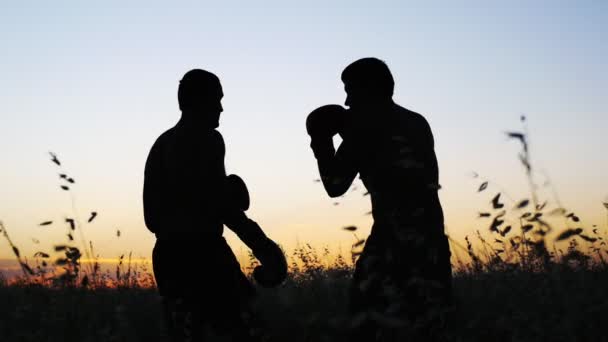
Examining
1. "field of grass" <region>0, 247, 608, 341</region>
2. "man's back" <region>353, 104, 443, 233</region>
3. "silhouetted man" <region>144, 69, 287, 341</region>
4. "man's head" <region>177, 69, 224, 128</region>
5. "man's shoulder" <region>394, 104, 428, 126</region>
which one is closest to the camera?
"man's back" <region>353, 104, 443, 233</region>

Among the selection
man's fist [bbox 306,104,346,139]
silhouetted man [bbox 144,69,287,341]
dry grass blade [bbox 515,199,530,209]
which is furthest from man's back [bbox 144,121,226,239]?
dry grass blade [bbox 515,199,530,209]

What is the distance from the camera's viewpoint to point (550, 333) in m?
4.17

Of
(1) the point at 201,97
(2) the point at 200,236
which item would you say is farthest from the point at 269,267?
(1) the point at 201,97

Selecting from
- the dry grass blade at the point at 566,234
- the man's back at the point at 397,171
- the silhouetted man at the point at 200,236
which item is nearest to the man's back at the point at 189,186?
the silhouetted man at the point at 200,236

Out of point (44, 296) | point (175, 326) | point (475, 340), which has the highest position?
point (44, 296)

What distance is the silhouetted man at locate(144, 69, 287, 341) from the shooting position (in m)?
4.16

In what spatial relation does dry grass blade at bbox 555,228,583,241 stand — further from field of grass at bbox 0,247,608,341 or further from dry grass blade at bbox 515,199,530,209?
field of grass at bbox 0,247,608,341

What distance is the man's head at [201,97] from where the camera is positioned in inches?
174

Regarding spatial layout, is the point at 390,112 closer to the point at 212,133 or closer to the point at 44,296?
the point at 212,133

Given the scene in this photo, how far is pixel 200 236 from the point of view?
4195mm

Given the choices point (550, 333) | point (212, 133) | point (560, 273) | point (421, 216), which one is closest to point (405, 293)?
point (421, 216)

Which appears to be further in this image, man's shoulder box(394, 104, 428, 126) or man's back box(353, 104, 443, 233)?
Answer: man's shoulder box(394, 104, 428, 126)

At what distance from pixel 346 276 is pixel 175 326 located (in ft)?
12.5

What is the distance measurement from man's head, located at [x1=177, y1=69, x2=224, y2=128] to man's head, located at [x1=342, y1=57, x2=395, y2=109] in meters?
0.90
